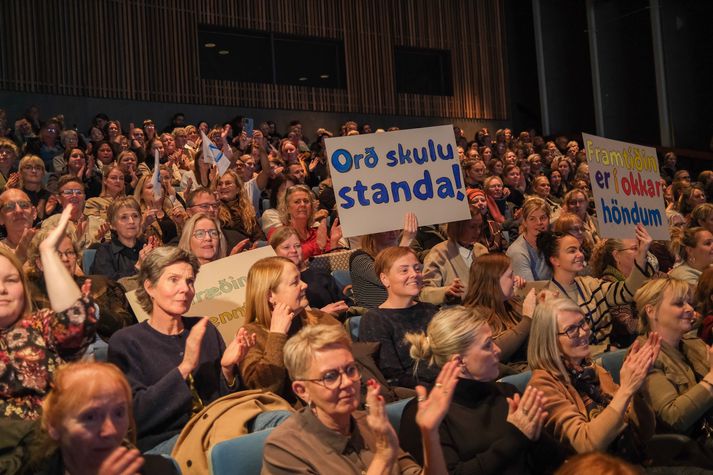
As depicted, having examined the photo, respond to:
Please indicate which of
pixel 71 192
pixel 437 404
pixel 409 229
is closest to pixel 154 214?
pixel 71 192

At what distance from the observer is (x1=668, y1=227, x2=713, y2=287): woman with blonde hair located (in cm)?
600

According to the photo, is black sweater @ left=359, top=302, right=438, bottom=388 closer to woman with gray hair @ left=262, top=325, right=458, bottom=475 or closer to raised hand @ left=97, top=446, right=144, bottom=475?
woman with gray hair @ left=262, top=325, right=458, bottom=475

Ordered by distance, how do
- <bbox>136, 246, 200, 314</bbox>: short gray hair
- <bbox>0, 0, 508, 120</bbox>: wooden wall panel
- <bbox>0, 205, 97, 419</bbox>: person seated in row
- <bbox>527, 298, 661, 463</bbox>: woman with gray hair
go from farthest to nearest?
<bbox>0, 0, 508, 120</bbox>: wooden wall panel, <bbox>136, 246, 200, 314</bbox>: short gray hair, <bbox>527, 298, 661, 463</bbox>: woman with gray hair, <bbox>0, 205, 97, 419</bbox>: person seated in row

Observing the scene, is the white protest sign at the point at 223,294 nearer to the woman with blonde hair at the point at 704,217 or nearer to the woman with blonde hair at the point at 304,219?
the woman with blonde hair at the point at 304,219

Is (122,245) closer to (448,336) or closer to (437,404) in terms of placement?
(448,336)

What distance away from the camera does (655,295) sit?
4.17 m

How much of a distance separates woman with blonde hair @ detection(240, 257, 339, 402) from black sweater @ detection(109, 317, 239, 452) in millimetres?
131

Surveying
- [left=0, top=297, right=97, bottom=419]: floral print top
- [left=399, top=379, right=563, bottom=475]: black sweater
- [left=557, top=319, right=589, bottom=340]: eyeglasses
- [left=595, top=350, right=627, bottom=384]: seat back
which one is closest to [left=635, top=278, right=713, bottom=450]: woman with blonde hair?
[left=595, top=350, right=627, bottom=384]: seat back

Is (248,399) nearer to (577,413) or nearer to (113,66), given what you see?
(577,413)

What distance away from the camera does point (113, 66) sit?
1275cm

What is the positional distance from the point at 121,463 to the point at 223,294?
219 centimetres

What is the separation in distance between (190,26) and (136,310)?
10067mm

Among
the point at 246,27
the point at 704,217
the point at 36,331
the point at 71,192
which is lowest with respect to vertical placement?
the point at 36,331

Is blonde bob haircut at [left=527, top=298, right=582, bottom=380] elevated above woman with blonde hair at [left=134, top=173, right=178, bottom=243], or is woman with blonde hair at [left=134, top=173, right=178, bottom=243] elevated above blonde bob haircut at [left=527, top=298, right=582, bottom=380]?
woman with blonde hair at [left=134, top=173, right=178, bottom=243]
